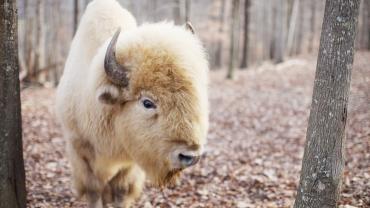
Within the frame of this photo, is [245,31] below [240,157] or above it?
above

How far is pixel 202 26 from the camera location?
35312mm

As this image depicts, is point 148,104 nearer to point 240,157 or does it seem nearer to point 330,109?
point 330,109

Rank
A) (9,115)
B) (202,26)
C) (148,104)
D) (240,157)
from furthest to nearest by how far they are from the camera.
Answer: (202,26)
(240,157)
(9,115)
(148,104)

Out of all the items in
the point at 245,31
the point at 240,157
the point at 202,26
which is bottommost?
the point at 240,157

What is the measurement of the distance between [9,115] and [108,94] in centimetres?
102

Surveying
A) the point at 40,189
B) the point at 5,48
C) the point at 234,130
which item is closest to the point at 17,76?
the point at 5,48

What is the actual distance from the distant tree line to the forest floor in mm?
4329

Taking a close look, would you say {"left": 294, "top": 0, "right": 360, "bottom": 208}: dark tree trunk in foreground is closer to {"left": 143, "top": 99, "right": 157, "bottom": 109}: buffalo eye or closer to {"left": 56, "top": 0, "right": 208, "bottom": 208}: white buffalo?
{"left": 56, "top": 0, "right": 208, "bottom": 208}: white buffalo

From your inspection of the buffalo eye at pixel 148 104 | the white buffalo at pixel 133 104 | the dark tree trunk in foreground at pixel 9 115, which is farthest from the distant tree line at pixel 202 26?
the buffalo eye at pixel 148 104

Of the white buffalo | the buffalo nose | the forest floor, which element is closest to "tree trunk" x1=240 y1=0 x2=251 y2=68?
the forest floor

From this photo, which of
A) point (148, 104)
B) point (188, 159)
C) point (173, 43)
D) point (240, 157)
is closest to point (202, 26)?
point (240, 157)

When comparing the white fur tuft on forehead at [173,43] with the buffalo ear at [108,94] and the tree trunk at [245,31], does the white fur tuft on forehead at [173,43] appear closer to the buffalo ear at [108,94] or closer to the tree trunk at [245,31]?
the buffalo ear at [108,94]

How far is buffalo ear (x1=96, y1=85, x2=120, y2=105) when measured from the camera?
404 centimetres

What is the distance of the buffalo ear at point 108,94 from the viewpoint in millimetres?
4043
